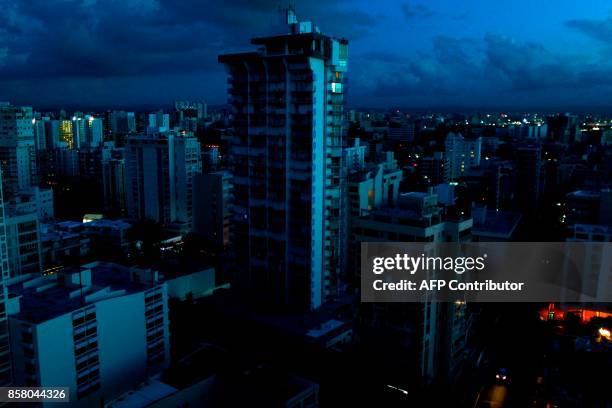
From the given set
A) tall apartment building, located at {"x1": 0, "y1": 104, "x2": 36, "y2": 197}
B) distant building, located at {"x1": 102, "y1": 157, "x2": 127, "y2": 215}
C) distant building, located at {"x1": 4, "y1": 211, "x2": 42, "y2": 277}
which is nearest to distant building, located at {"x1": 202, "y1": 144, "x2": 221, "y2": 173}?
distant building, located at {"x1": 102, "y1": 157, "x2": 127, "y2": 215}

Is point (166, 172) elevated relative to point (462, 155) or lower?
lower

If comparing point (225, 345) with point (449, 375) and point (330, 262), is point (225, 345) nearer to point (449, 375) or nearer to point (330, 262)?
point (330, 262)

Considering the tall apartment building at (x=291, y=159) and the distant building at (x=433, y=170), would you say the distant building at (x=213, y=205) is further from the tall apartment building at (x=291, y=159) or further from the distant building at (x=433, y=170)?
the distant building at (x=433, y=170)

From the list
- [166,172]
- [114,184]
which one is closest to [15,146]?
[114,184]

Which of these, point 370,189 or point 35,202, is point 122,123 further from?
point 370,189

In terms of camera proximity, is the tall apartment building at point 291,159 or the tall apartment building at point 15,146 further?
the tall apartment building at point 15,146

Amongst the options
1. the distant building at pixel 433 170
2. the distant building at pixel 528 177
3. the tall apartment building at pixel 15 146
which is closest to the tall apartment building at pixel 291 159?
the distant building at pixel 528 177

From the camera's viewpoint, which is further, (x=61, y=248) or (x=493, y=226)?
(x=493, y=226)
